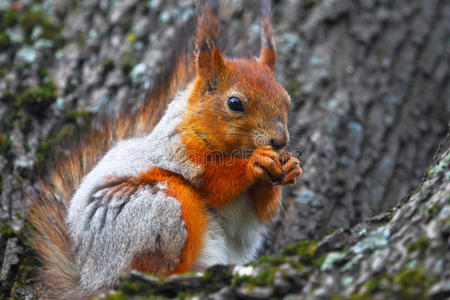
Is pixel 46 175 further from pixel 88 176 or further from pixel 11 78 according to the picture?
pixel 11 78

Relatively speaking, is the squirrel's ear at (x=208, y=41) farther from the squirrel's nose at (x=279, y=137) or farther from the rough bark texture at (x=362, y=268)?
the rough bark texture at (x=362, y=268)

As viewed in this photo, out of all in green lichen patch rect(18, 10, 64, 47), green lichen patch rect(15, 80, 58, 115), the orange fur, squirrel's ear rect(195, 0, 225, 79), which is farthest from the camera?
green lichen patch rect(18, 10, 64, 47)

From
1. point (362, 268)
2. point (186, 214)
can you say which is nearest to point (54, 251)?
point (186, 214)

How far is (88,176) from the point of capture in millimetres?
2693

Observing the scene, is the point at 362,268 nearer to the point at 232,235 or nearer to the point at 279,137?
the point at 279,137

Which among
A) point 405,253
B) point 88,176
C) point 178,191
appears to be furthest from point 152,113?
point 405,253

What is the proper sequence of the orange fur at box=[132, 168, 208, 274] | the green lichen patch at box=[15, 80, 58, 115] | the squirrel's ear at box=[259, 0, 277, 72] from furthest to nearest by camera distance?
1. the green lichen patch at box=[15, 80, 58, 115]
2. the squirrel's ear at box=[259, 0, 277, 72]
3. the orange fur at box=[132, 168, 208, 274]

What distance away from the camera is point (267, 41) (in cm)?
305

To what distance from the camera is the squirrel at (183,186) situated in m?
2.31

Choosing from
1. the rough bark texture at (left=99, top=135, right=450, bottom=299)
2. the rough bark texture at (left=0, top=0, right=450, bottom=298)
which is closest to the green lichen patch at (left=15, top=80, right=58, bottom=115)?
the rough bark texture at (left=0, top=0, right=450, bottom=298)

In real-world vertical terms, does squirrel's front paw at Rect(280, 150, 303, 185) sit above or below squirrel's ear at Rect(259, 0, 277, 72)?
below

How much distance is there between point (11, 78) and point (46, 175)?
1.07 m

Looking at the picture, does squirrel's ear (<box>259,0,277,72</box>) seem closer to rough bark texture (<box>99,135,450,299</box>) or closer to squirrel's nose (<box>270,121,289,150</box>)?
squirrel's nose (<box>270,121,289,150</box>)

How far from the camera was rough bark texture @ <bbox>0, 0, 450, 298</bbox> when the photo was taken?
3234 mm
